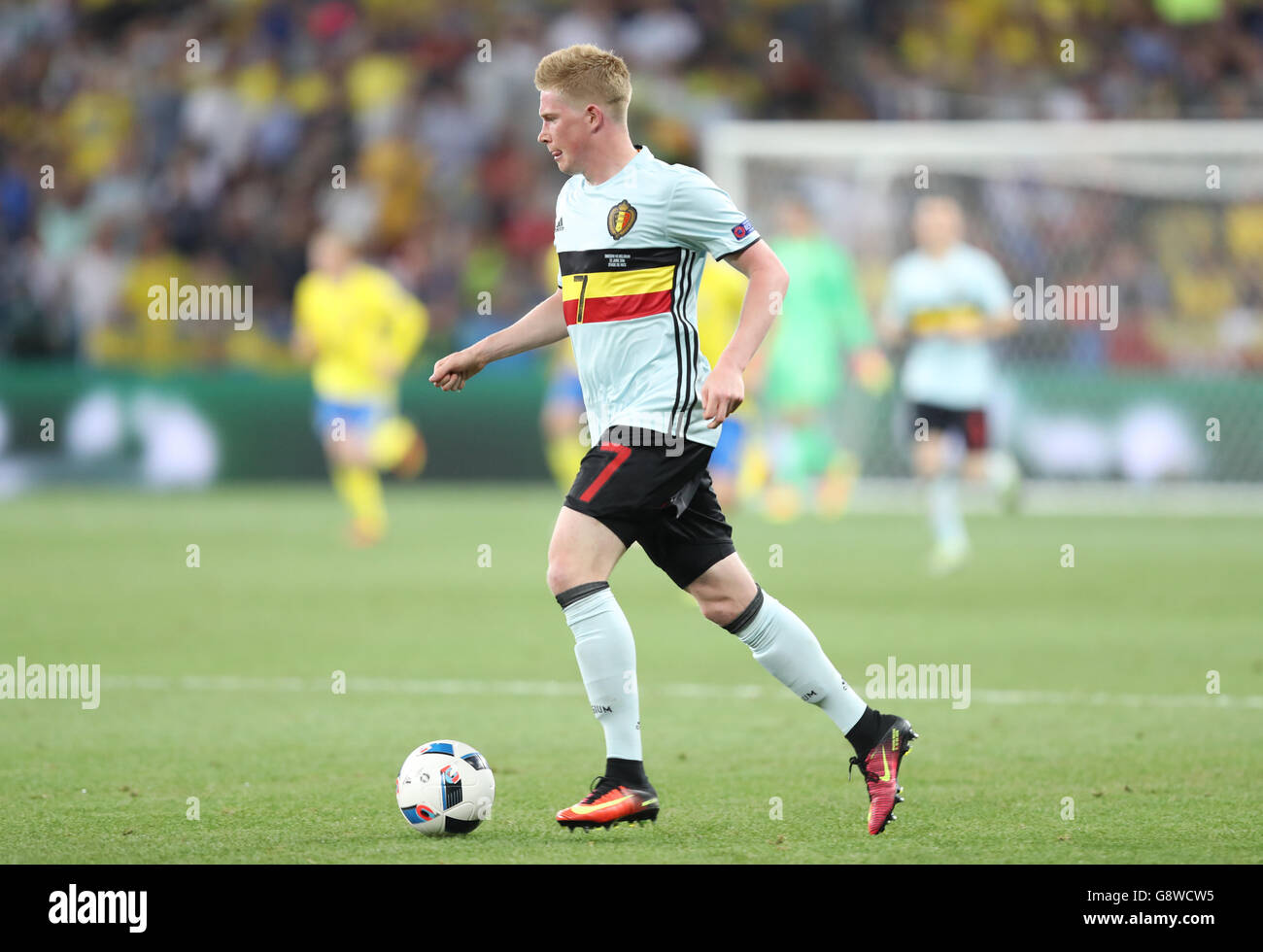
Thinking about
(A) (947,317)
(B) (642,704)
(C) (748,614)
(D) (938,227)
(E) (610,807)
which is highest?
(D) (938,227)

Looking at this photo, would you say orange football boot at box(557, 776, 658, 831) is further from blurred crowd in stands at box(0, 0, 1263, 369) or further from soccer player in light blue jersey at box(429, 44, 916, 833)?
blurred crowd in stands at box(0, 0, 1263, 369)

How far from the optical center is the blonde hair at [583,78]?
16.1 feet

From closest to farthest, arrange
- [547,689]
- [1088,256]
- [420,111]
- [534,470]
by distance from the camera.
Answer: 1. [547,689]
2. [1088,256]
3. [534,470]
4. [420,111]

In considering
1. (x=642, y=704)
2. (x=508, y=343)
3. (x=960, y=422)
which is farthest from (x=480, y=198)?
(x=508, y=343)

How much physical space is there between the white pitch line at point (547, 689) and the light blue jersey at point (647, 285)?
288 centimetres

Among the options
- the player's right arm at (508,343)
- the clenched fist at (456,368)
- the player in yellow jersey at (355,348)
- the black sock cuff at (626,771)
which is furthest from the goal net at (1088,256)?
the black sock cuff at (626,771)

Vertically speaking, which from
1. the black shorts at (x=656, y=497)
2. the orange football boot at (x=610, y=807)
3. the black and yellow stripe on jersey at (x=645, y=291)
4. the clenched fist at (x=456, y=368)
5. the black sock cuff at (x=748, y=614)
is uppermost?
the black and yellow stripe on jersey at (x=645, y=291)

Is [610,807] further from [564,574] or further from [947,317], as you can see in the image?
[947,317]

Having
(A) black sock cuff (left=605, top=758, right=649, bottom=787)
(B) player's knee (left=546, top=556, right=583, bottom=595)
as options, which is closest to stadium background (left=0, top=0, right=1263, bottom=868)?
(A) black sock cuff (left=605, top=758, right=649, bottom=787)

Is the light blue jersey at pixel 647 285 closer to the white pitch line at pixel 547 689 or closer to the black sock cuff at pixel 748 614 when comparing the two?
the black sock cuff at pixel 748 614

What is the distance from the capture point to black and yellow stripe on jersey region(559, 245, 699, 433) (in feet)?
16.1

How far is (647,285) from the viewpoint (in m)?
4.92

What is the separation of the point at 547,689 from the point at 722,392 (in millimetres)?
3412
